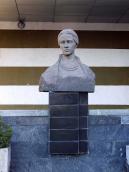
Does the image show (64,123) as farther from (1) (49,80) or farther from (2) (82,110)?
(1) (49,80)

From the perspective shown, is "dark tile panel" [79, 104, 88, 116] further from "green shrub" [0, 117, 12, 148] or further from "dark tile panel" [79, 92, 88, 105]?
"green shrub" [0, 117, 12, 148]

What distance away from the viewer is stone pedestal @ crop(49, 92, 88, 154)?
218 inches

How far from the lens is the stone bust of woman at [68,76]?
5.55 m

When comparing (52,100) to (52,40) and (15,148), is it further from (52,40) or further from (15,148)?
(52,40)

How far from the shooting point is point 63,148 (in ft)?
18.1

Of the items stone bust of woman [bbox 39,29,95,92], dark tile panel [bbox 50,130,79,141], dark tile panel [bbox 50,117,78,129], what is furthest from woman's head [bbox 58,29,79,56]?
dark tile panel [bbox 50,130,79,141]

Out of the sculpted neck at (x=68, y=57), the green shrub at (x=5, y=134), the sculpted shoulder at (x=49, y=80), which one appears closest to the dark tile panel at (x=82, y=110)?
the sculpted shoulder at (x=49, y=80)

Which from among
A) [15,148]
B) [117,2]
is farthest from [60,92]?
[117,2]

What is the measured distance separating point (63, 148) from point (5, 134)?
786 millimetres

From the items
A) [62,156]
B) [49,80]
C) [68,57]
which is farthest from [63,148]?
[68,57]

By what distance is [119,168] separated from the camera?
5.61 metres

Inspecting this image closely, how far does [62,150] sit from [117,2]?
139 inches

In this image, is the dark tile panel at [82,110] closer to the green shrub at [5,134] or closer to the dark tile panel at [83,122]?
the dark tile panel at [83,122]

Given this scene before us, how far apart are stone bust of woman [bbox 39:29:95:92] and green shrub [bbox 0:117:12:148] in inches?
27.1
